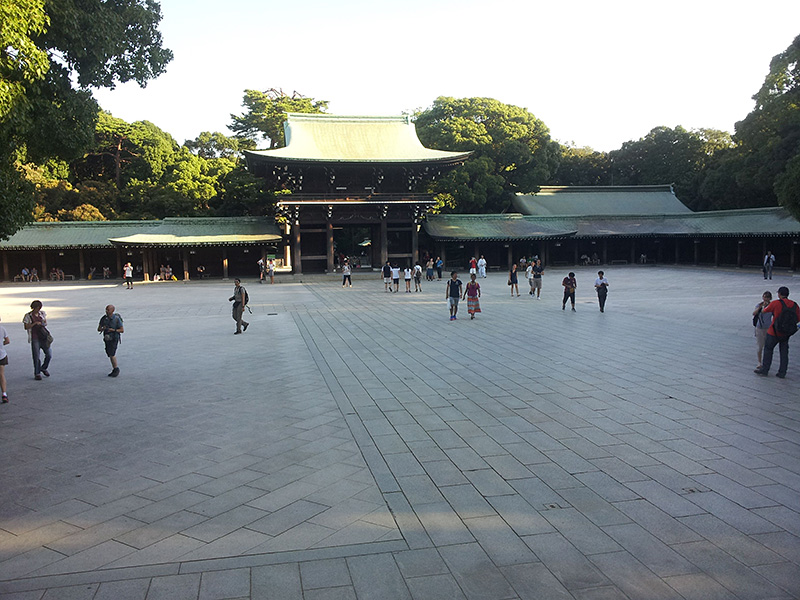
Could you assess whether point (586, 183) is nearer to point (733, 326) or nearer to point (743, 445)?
point (733, 326)

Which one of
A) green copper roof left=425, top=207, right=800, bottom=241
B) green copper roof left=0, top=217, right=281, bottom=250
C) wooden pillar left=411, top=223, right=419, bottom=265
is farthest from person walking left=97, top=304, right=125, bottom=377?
green copper roof left=425, top=207, right=800, bottom=241

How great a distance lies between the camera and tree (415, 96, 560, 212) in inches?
1825

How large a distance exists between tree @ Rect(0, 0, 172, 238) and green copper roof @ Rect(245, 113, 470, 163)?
25.0 metres

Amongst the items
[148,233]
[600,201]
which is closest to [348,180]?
[148,233]

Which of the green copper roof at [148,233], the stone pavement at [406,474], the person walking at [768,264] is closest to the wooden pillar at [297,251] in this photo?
the green copper roof at [148,233]

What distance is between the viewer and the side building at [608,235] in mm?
39812

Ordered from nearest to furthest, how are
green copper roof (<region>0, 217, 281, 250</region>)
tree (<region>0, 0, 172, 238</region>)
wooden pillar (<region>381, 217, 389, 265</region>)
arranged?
tree (<region>0, 0, 172, 238</region>), green copper roof (<region>0, 217, 281, 250</region>), wooden pillar (<region>381, 217, 389, 265</region>)

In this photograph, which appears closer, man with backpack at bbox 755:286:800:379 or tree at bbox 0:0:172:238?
tree at bbox 0:0:172:238

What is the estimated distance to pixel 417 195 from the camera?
37688 mm

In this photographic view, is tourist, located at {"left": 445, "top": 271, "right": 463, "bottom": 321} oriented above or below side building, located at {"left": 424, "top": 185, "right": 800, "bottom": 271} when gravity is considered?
below

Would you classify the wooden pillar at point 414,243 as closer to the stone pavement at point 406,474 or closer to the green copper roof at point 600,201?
the green copper roof at point 600,201

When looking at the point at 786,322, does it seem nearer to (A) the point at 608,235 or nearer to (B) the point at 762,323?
(B) the point at 762,323

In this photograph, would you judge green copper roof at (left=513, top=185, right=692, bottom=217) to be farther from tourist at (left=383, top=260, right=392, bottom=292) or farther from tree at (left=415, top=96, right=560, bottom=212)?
tourist at (left=383, top=260, right=392, bottom=292)

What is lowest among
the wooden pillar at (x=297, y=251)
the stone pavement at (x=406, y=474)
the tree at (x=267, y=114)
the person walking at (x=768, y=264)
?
the stone pavement at (x=406, y=474)
